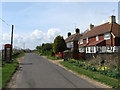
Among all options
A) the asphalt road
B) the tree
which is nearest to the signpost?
the asphalt road

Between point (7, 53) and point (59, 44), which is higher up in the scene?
point (59, 44)

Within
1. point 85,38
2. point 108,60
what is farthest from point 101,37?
point 108,60

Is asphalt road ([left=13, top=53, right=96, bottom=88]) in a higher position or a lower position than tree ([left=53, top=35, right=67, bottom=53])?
lower

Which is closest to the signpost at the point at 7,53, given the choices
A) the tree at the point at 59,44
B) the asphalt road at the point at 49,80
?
the asphalt road at the point at 49,80

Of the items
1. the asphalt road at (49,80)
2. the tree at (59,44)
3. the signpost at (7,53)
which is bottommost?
the asphalt road at (49,80)

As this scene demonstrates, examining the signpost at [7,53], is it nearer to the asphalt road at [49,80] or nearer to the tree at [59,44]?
the asphalt road at [49,80]

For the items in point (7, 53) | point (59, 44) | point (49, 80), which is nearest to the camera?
point (49, 80)

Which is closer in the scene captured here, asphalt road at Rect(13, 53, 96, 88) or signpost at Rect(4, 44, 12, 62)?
asphalt road at Rect(13, 53, 96, 88)

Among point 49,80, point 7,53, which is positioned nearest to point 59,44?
point 7,53

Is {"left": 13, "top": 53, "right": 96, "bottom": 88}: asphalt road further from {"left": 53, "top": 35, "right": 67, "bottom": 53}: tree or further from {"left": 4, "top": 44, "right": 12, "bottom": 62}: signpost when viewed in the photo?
{"left": 53, "top": 35, "right": 67, "bottom": 53}: tree

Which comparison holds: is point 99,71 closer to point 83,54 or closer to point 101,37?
point 83,54

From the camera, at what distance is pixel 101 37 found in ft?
107

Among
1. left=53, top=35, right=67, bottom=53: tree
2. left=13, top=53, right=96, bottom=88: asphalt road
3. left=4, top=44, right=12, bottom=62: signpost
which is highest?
left=53, top=35, right=67, bottom=53: tree

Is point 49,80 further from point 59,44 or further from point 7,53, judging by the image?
point 59,44
